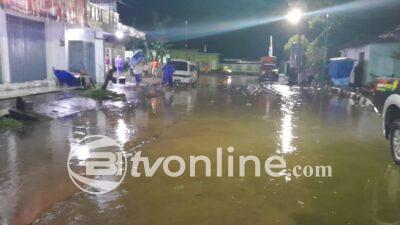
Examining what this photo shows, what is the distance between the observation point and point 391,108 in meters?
7.81

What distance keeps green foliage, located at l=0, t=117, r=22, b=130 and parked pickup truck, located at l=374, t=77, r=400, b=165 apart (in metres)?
8.79

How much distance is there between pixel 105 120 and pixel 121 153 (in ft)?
14.6

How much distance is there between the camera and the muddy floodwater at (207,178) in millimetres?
4910

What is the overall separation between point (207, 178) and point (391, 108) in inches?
159

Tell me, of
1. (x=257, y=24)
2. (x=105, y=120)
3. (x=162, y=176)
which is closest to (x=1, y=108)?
(x=105, y=120)

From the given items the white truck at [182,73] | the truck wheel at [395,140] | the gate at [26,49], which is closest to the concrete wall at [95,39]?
the gate at [26,49]

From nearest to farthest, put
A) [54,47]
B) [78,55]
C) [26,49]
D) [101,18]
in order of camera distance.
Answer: [26,49], [54,47], [78,55], [101,18]

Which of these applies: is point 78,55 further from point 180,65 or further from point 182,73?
point 180,65

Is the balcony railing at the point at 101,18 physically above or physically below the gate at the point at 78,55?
above

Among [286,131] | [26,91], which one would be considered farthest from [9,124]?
[286,131]

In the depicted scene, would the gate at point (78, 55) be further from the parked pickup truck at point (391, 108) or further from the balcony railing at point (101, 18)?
the parked pickup truck at point (391, 108)

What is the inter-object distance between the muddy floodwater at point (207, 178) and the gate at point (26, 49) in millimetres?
4382

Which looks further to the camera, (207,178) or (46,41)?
(46,41)

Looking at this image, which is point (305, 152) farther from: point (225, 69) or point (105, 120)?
point (225, 69)
